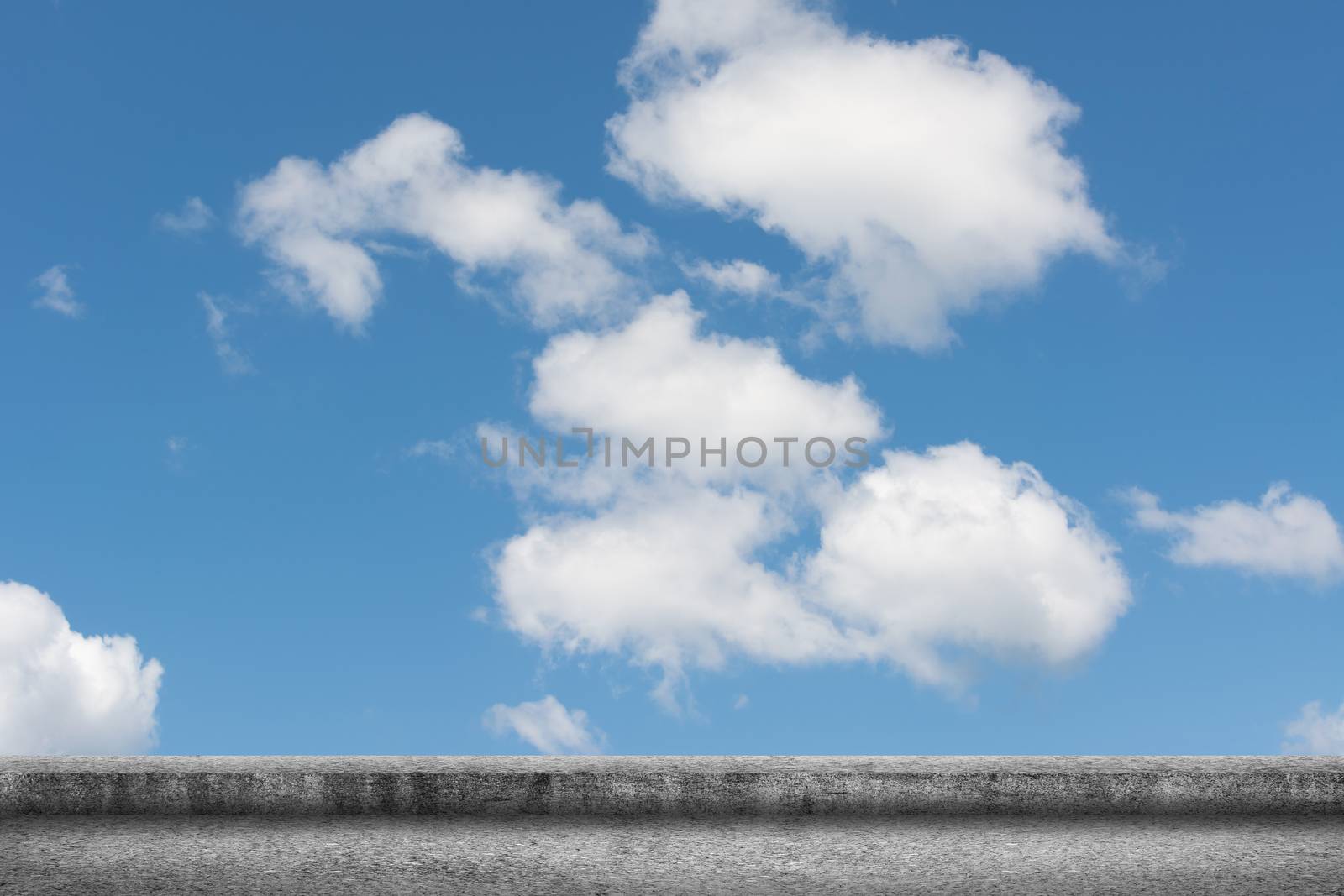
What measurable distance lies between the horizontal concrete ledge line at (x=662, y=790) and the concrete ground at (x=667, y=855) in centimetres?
8

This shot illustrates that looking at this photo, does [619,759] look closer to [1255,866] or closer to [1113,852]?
[1113,852]

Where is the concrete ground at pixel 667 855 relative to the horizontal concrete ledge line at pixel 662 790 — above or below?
below

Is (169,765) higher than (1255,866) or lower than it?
higher

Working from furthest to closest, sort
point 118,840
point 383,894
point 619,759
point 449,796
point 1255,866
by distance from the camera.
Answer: point 619,759
point 449,796
point 118,840
point 1255,866
point 383,894

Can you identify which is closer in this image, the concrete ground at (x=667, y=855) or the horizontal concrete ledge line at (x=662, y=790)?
the concrete ground at (x=667, y=855)

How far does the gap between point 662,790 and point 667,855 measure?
2.13 feet

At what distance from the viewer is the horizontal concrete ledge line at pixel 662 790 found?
546 centimetres

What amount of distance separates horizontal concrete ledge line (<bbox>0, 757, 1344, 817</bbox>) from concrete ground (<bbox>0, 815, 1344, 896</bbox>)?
3.3 inches

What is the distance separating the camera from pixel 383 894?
14.3ft

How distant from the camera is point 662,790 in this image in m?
5.52

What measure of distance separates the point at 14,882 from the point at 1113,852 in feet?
14.6

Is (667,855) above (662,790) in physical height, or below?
below

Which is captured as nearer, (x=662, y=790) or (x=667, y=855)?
(x=667, y=855)

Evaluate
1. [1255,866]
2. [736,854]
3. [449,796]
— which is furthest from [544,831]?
[1255,866]
